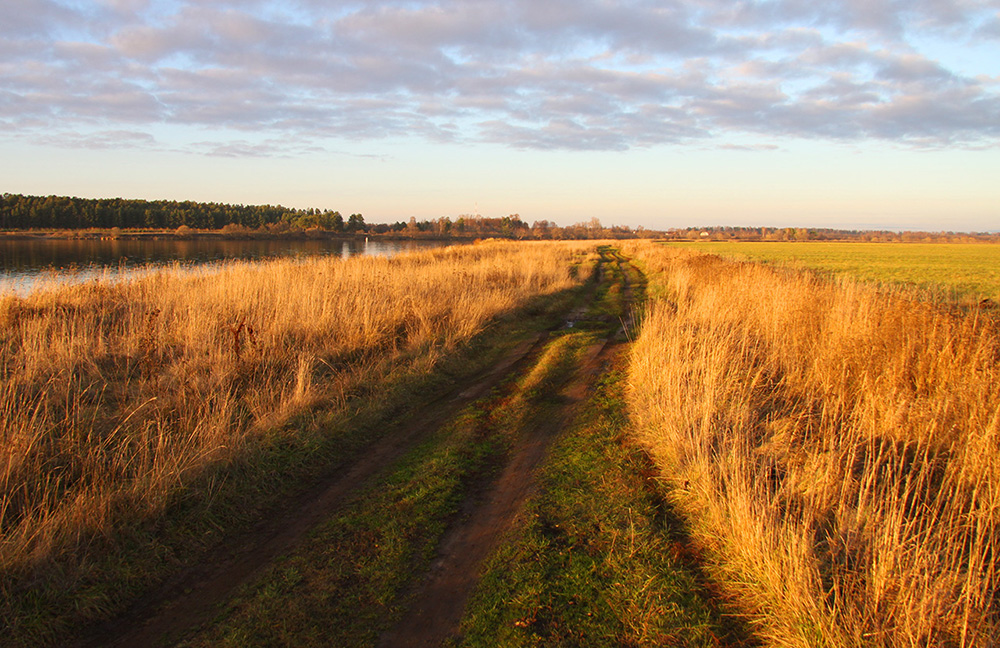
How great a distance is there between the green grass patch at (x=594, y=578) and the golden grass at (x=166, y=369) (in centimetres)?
259

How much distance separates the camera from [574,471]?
4.61m

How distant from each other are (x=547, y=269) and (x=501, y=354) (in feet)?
39.9

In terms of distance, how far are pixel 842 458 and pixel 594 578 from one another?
2.67 meters

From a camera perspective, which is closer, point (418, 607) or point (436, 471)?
point (418, 607)

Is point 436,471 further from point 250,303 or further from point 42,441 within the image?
point 250,303

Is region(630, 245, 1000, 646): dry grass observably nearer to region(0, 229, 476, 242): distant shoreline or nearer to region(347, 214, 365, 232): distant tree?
region(0, 229, 476, 242): distant shoreline

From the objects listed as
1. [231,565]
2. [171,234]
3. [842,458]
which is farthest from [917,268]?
[171,234]

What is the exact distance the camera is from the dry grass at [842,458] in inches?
102

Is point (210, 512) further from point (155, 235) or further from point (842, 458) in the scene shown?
point (155, 235)

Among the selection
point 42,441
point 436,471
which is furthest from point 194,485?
point 436,471

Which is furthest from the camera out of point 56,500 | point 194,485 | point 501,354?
Answer: point 501,354

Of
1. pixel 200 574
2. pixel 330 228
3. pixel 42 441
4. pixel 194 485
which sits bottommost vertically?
pixel 200 574

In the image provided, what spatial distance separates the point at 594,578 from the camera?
3.14m

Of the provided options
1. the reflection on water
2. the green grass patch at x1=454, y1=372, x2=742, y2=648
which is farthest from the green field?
the reflection on water
